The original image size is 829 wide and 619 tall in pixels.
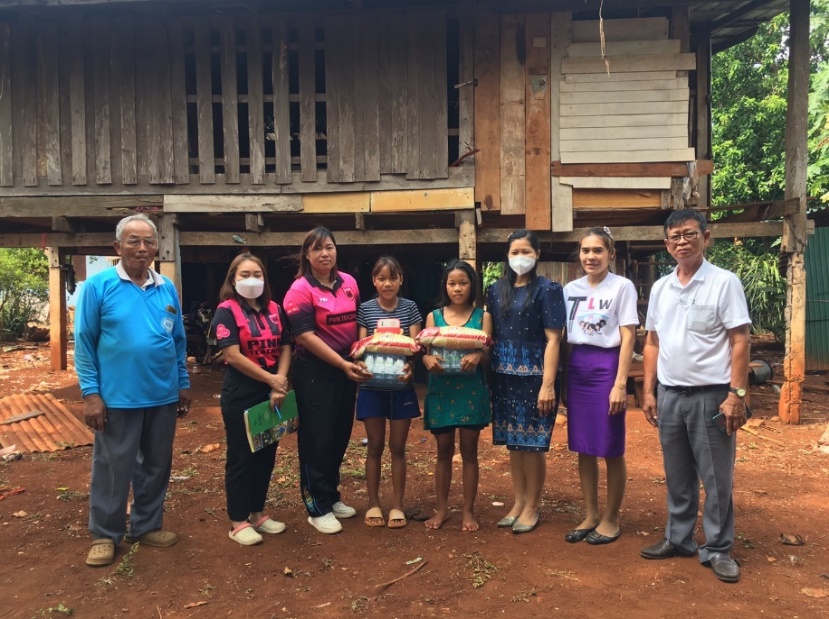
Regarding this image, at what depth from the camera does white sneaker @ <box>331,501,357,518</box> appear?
402 cm

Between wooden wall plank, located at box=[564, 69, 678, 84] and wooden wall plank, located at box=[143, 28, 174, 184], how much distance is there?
4805 millimetres

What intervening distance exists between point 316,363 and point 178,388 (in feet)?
2.85

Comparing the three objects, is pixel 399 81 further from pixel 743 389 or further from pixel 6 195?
pixel 743 389

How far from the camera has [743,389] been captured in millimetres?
2990

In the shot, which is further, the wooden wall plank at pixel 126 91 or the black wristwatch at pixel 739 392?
the wooden wall plank at pixel 126 91

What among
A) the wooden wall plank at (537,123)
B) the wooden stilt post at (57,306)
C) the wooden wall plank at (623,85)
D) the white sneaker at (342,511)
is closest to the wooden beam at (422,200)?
the wooden wall plank at (537,123)

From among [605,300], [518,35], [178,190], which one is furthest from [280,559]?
[518,35]

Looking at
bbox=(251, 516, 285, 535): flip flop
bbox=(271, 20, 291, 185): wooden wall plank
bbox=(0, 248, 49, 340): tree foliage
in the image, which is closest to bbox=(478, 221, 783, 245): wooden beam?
bbox=(271, 20, 291, 185): wooden wall plank

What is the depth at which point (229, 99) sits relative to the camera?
7836 mm

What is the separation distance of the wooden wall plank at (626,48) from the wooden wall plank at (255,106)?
4.02m

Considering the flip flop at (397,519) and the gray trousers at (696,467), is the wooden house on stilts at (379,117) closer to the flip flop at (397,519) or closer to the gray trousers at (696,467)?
the flip flop at (397,519)

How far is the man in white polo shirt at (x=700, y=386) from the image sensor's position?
3.04 metres

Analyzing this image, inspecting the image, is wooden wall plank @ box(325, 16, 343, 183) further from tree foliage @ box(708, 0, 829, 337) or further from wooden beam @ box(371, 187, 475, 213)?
tree foliage @ box(708, 0, 829, 337)

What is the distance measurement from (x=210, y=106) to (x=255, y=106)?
2.02ft
